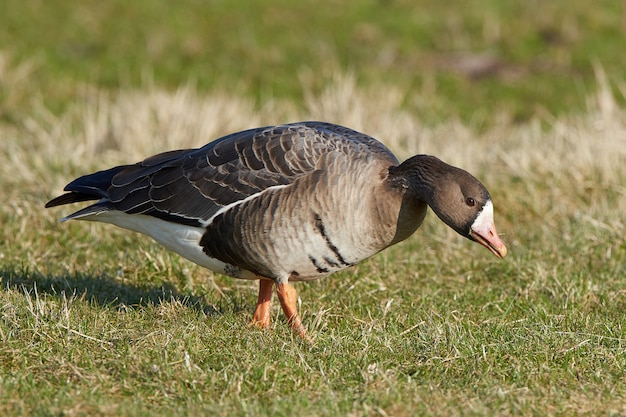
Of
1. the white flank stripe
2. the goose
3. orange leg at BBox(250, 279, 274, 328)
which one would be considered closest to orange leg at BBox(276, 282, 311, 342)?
the goose

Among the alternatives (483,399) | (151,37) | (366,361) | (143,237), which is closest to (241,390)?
(366,361)

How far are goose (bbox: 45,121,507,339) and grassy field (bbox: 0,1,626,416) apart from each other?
448 mm

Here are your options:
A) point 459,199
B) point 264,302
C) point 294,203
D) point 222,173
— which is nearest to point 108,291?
point 264,302

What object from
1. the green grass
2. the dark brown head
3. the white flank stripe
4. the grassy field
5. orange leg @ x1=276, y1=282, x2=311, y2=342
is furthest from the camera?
the green grass

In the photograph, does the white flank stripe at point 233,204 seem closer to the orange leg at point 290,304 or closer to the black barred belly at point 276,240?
the black barred belly at point 276,240

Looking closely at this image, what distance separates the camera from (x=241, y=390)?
466 centimetres

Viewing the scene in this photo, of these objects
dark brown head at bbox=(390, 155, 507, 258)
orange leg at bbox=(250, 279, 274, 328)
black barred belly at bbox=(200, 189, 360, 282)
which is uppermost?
dark brown head at bbox=(390, 155, 507, 258)

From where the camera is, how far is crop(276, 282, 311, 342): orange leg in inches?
220

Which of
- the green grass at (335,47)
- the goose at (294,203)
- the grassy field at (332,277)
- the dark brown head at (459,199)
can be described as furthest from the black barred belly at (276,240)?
A: the green grass at (335,47)

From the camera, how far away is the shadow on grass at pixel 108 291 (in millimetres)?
6170

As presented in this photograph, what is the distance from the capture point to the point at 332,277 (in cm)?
684

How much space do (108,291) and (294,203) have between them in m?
1.82

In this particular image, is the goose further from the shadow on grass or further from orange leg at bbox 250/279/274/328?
the shadow on grass

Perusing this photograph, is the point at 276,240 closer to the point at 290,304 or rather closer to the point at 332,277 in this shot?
the point at 290,304
